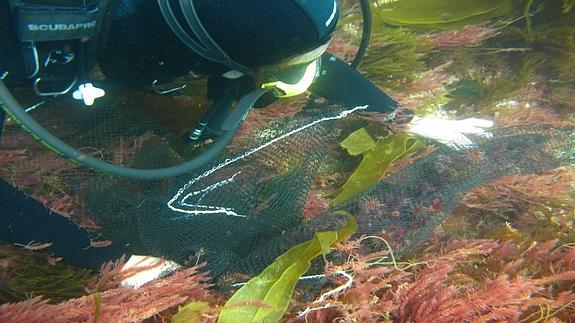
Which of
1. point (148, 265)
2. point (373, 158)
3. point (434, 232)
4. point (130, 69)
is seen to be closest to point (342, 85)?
point (373, 158)

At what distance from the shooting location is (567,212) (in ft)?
10.4

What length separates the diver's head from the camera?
154cm

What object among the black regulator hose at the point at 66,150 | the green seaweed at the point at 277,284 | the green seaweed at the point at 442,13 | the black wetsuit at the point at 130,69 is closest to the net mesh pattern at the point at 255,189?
the green seaweed at the point at 277,284

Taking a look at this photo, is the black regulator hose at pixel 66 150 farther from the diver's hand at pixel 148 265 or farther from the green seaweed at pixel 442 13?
the green seaweed at pixel 442 13

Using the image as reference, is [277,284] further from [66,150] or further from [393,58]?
[393,58]

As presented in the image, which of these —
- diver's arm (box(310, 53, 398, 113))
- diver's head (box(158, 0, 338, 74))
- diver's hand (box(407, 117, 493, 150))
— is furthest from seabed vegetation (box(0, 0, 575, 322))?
diver's head (box(158, 0, 338, 74))

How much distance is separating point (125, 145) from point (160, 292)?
33.1 inches

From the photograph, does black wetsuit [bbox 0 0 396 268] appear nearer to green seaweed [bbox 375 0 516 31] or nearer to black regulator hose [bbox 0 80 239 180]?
black regulator hose [bbox 0 80 239 180]

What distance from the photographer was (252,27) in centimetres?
157

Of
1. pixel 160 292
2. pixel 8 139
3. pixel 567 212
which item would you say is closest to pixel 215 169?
pixel 160 292

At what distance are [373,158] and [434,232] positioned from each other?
2.17ft

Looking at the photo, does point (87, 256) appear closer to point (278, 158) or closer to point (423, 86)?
point (278, 158)

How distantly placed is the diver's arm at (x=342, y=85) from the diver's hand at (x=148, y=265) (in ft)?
4.89

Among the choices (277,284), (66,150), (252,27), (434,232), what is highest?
(252,27)
